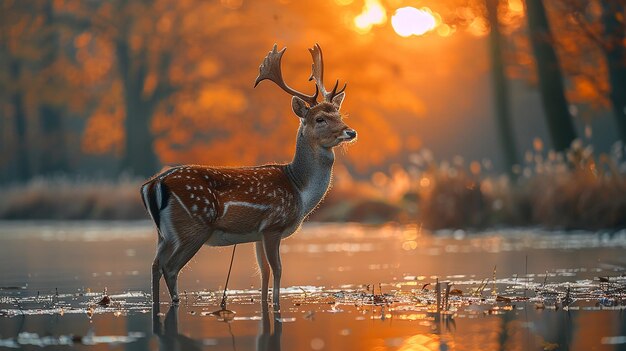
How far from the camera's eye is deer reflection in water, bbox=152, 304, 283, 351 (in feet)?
26.3

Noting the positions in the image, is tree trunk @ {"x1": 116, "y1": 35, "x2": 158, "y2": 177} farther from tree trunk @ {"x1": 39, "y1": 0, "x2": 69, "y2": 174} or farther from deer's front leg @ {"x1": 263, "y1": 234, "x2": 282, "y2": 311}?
deer's front leg @ {"x1": 263, "y1": 234, "x2": 282, "y2": 311}

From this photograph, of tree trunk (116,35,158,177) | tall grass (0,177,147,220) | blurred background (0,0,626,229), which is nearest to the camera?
blurred background (0,0,626,229)

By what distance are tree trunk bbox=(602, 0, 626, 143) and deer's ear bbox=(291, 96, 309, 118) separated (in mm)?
11940

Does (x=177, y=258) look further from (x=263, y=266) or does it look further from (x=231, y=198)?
(x=263, y=266)

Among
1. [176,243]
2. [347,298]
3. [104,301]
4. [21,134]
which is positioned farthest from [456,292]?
[21,134]

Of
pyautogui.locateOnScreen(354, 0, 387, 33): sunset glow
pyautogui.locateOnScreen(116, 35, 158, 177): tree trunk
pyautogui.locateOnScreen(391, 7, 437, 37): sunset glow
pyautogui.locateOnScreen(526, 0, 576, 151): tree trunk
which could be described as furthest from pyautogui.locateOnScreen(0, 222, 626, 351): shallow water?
pyautogui.locateOnScreen(116, 35, 158, 177): tree trunk

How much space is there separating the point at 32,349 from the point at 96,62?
4080cm

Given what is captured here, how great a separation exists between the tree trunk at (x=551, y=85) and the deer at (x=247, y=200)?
44.4ft

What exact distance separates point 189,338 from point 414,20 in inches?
936

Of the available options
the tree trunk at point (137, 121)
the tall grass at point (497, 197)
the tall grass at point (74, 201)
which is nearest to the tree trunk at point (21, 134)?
the tree trunk at point (137, 121)

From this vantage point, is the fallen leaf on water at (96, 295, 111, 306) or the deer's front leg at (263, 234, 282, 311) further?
the deer's front leg at (263, 234, 282, 311)

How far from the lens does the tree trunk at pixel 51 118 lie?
41.7 metres

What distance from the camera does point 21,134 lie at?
44.4 meters

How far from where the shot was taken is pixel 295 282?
13.1 metres
